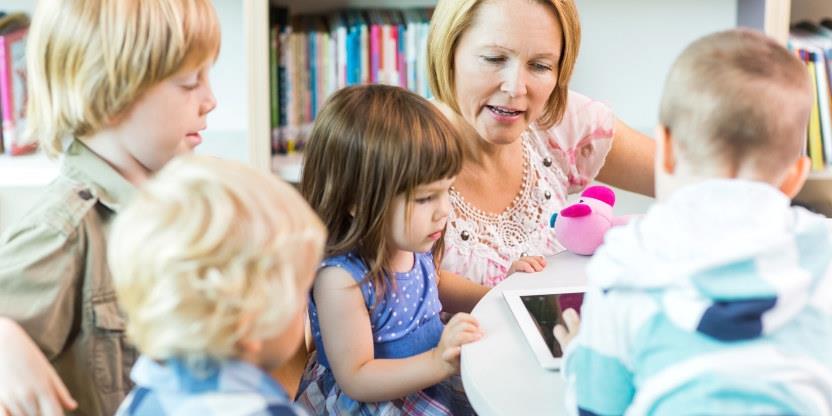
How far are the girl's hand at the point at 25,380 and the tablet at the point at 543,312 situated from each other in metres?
0.51

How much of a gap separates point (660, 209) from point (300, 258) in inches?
11.6

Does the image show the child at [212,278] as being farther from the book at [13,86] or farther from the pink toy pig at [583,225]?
Answer: the book at [13,86]

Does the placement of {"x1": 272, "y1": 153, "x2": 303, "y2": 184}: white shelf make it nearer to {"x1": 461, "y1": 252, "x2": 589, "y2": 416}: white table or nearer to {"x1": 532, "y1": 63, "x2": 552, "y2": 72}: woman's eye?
{"x1": 532, "y1": 63, "x2": 552, "y2": 72}: woman's eye

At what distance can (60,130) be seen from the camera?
3.80ft

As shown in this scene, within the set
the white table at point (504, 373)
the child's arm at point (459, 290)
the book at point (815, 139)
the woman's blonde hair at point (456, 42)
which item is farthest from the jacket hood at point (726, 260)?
the book at point (815, 139)

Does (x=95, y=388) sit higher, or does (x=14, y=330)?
(x=14, y=330)

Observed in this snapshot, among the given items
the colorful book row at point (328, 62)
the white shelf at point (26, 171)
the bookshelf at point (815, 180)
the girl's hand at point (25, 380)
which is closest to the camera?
the girl's hand at point (25, 380)

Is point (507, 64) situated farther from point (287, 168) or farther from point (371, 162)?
point (287, 168)

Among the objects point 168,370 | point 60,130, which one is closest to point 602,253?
point 168,370

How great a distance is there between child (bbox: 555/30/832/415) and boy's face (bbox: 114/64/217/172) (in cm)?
60

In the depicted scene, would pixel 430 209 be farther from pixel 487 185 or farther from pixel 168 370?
pixel 168 370

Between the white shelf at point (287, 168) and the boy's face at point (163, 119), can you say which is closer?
the boy's face at point (163, 119)

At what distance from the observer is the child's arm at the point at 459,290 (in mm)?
1462

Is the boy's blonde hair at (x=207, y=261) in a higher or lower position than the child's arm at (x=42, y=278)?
higher
